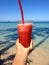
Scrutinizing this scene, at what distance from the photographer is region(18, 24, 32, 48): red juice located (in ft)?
5.27

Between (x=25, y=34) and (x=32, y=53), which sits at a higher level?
(x=25, y=34)

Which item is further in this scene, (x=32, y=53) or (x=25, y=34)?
(x=32, y=53)

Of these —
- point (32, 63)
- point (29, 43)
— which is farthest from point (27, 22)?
point (32, 63)

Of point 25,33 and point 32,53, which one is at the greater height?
point 25,33

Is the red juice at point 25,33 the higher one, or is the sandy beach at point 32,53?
the red juice at point 25,33

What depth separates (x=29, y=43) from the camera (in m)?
1.68

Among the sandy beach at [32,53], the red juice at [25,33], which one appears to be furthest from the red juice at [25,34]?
the sandy beach at [32,53]

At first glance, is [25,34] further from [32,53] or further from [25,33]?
[32,53]

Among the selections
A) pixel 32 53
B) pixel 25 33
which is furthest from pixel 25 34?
pixel 32 53

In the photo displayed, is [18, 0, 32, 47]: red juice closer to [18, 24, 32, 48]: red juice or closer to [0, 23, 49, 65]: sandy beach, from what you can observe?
[18, 24, 32, 48]: red juice

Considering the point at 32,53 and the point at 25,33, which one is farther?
the point at 32,53

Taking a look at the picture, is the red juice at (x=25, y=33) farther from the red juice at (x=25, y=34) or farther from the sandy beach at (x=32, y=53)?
the sandy beach at (x=32, y=53)

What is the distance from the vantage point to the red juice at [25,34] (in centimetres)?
161

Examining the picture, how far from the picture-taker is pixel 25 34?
1.62 meters
